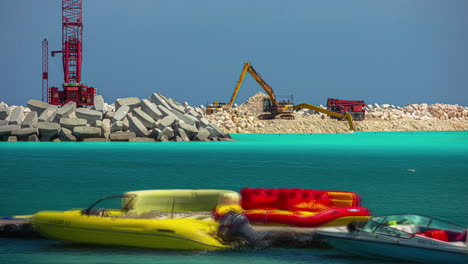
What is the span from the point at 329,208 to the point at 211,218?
2311 millimetres

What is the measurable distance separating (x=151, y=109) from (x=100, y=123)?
3749 mm

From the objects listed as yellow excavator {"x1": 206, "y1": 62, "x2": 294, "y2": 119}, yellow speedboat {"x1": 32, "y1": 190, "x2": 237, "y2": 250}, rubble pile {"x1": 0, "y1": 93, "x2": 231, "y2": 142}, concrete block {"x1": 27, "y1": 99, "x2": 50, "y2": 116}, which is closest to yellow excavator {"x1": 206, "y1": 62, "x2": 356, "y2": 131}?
yellow excavator {"x1": 206, "y1": 62, "x2": 294, "y2": 119}

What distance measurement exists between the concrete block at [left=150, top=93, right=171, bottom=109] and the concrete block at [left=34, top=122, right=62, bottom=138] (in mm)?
7301

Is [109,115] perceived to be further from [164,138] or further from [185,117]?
[185,117]

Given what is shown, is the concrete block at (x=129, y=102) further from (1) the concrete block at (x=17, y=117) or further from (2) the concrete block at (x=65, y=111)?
(1) the concrete block at (x=17, y=117)

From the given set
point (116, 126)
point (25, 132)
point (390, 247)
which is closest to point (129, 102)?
point (116, 126)

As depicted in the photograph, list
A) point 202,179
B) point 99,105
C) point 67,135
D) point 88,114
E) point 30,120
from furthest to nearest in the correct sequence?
1. point 99,105
2. point 30,120
3. point 67,135
4. point 88,114
5. point 202,179

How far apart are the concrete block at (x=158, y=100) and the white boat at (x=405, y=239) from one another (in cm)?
3752

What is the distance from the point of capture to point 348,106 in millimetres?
85438

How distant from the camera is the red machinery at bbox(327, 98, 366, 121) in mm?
84938

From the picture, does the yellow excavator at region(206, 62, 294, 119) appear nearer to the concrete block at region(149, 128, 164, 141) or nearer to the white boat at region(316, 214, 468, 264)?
the concrete block at region(149, 128, 164, 141)

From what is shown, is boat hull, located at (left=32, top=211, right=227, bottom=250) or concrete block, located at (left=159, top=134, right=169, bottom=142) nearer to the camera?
boat hull, located at (left=32, top=211, right=227, bottom=250)

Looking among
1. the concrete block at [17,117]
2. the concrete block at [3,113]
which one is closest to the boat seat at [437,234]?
the concrete block at [17,117]

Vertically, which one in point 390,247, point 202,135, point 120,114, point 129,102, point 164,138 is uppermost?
point 129,102
